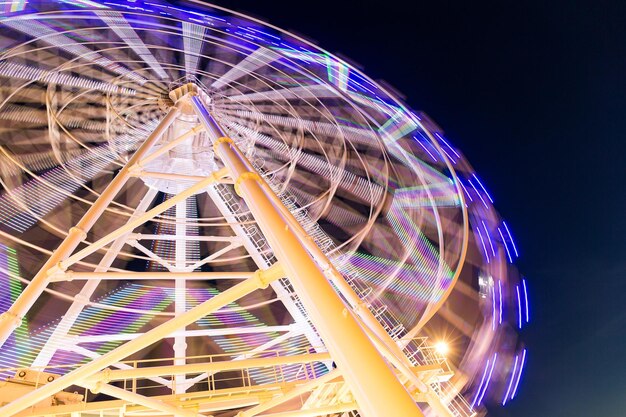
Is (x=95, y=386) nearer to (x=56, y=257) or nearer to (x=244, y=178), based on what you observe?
(x=56, y=257)

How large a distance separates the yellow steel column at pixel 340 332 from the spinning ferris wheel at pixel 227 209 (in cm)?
80

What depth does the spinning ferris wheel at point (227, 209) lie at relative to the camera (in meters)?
5.89

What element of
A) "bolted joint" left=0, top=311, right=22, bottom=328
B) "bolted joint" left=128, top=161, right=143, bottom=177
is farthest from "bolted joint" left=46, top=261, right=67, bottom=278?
"bolted joint" left=128, top=161, right=143, bottom=177

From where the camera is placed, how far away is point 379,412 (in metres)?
1.80

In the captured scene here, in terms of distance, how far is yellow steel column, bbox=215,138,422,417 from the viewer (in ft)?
6.07

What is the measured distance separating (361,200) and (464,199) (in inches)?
95.3

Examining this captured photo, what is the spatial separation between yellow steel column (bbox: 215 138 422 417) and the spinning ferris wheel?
801mm

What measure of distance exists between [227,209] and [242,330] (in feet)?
9.23

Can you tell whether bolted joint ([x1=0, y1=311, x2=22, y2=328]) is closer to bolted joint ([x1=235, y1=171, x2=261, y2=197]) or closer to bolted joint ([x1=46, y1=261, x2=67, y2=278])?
bolted joint ([x1=46, y1=261, x2=67, y2=278])

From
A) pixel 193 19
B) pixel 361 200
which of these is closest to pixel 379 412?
pixel 193 19

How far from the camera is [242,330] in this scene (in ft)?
31.3

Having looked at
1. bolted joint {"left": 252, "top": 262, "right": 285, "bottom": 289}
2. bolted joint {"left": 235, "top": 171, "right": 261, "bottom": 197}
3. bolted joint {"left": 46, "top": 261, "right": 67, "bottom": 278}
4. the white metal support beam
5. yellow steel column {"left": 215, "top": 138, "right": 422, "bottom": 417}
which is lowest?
yellow steel column {"left": 215, "top": 138, "right": 422, "bottom": 417}

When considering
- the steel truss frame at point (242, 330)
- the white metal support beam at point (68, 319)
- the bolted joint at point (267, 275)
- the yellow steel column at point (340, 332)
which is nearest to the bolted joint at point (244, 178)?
the steel truss frame at point (242, 330)

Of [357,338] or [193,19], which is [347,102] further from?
[357,338]
